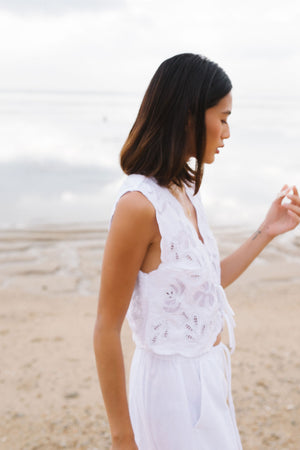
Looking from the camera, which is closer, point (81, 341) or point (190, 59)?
point (190, 59)

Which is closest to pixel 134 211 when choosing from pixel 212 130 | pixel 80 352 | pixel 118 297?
pixel 118 297

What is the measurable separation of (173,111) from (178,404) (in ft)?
2.64

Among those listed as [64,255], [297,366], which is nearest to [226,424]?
[297,366]

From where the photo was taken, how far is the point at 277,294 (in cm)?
646

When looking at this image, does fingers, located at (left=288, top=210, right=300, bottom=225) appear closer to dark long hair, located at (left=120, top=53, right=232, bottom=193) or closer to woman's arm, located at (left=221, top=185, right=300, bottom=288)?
woman's arm, located at (left=221, top=185, right=300, bottom=288)

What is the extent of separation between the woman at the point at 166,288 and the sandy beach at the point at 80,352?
2059 mm

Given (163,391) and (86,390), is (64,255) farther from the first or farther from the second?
(163,391)

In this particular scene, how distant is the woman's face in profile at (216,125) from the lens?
150 cm

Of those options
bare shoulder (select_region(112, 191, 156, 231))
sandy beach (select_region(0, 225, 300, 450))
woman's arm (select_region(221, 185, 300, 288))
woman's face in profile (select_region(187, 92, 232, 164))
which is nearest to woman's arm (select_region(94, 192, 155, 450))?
bare shoulder (select_region(112, 191, 156, 231))

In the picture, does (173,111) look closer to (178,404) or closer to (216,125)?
(216,125)

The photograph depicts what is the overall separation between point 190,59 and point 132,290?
681mm

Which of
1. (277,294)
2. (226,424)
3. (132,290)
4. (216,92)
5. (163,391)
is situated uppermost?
(216,92)

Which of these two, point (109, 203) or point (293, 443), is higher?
point (293, 443)

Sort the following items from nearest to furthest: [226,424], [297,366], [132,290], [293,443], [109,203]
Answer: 1. [132,290]
2. [226,424]
3. [293,443]
4. [297,366]
5. [109,203]
